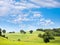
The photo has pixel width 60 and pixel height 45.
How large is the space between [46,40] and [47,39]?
11.5ft

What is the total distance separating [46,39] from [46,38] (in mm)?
3239

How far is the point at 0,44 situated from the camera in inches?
3723

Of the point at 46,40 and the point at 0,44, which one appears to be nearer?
the point at 0,44

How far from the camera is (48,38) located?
198 meters

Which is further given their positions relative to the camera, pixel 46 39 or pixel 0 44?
pixel 46 39

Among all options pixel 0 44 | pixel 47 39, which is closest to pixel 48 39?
pixel 47 39

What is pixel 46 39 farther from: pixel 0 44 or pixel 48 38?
pixel 0 44

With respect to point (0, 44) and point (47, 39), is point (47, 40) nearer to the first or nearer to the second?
point (47, 39)

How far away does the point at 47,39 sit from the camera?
647ft

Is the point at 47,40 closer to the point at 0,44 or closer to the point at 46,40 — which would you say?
the point at 46,40

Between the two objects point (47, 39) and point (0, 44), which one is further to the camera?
point (47, 39)

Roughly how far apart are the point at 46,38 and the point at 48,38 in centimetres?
241

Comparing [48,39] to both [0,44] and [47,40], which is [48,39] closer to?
[47,40]

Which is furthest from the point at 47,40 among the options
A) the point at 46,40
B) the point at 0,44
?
the point at 0,44
